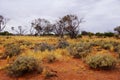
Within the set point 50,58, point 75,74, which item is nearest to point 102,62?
point 75,74

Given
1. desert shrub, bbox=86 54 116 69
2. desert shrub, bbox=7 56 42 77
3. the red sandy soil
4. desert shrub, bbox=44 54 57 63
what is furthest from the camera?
desert shrub, bbox=44 54 57 63

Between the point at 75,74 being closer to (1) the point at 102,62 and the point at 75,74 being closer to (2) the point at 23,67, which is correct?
(1) the point at 102,62

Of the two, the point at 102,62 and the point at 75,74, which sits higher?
the point at 102,62

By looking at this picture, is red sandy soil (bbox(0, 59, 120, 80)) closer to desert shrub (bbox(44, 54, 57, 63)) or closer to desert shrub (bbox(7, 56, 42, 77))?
desert shrub (bbox(7, 56, 42, 77))

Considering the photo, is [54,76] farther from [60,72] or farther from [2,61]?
[2,61]

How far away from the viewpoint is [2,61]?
14.9 m

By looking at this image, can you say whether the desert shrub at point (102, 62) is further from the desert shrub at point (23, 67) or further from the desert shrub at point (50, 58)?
the desert shrub at point (23, 67)

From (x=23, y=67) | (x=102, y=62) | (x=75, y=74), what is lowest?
(x=75, y=74)

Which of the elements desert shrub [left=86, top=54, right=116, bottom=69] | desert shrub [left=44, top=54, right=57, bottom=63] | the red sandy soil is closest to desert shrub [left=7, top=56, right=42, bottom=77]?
the red sandy soil

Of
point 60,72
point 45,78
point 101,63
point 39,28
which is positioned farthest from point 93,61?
point 39,28

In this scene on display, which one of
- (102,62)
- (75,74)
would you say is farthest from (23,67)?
(102,62)

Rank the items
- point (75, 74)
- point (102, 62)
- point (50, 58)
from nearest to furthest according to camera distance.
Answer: point (75, 74)
point (102, 62)
point (50, 58)

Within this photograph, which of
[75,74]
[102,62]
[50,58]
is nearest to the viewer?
[75,74]

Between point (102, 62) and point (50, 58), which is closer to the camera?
point (102, 62)
